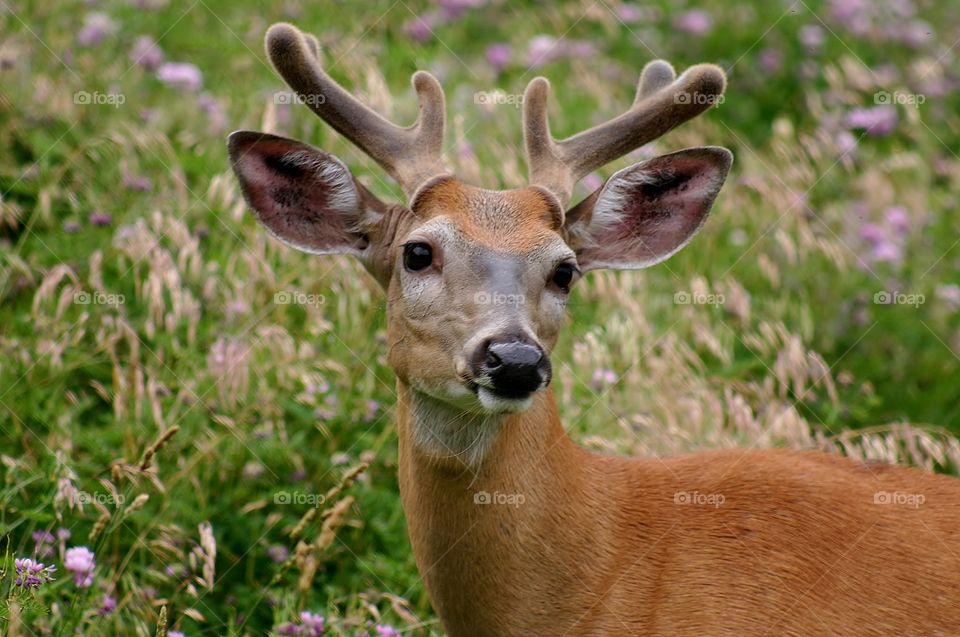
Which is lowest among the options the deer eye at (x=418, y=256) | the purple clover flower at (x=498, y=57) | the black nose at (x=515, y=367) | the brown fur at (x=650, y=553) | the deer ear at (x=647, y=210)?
the brown fur at (x=650, y=553)

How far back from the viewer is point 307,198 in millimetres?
5184

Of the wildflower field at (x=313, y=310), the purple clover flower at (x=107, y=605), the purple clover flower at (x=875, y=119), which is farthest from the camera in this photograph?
the purple clover flower at (x=875, y=119)

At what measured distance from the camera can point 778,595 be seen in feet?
15.5

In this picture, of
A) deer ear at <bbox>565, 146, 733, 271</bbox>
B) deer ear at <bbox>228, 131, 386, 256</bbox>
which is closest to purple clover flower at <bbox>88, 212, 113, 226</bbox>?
deer ear at <bbox>228, 131, 386, 256</bbox>

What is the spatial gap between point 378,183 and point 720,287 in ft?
6.22

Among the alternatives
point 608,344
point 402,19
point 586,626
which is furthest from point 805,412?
point 402,19

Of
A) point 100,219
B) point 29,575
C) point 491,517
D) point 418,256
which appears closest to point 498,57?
point 100,219

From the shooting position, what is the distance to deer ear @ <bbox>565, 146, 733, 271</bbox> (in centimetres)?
523

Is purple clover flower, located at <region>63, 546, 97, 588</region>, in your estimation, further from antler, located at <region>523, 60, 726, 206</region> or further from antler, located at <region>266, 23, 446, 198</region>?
antler, located at <region>523, 60, 726, 206</region>

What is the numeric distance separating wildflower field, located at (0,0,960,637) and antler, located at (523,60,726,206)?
4.26ft

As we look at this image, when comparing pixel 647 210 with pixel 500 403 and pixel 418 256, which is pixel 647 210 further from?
pixel 500 403

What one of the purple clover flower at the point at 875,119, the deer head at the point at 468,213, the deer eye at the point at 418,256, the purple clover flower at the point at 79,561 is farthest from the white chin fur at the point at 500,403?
the purple clover flower at the point at 875,119

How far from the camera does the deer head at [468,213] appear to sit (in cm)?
463

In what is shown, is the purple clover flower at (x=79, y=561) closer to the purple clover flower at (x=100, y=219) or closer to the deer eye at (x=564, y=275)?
the deer eye at (x=564, y=275)
